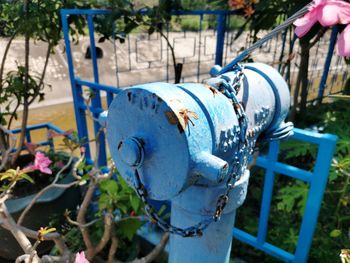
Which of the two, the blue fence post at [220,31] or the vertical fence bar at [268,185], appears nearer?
the vertical fence bar at [268,185]

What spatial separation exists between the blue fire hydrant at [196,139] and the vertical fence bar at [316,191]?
0.39 meters

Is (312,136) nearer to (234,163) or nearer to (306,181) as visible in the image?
(306,181)

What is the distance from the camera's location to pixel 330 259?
1646 millimetres

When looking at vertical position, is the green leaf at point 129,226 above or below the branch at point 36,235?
below

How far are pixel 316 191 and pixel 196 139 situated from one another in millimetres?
936

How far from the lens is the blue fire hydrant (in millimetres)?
645

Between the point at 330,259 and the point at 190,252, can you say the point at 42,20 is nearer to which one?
the point at 190,252

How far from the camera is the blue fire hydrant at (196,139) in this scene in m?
0.65

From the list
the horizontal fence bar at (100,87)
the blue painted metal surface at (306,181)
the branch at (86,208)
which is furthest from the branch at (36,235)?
the blue painted metal surface at (306,181)

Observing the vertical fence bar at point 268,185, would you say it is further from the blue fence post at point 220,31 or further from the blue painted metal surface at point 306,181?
the blue fence post at point 220,31

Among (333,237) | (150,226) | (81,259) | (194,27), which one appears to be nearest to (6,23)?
(150,226)

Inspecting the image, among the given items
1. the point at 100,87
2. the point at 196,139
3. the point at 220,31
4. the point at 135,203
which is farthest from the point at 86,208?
the point at 220,31

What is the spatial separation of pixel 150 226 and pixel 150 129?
5.07ft

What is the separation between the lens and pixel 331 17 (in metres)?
0.66
